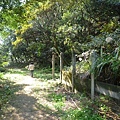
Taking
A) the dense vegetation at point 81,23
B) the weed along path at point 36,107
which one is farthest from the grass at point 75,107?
the dense vegetation at point 81,23

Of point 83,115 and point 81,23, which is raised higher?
point 81,23

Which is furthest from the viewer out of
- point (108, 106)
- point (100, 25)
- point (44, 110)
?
point (100, 25)

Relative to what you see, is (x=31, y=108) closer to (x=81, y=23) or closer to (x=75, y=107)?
(x=75, y=107)

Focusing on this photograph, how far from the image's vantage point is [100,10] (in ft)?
25.0

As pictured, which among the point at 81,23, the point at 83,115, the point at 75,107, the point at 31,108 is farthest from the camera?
the point at 81,23

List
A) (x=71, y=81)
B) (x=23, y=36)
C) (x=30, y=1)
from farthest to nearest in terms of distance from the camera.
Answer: (x=23, y=36), (x=30, y=1), (x=71, y=81)

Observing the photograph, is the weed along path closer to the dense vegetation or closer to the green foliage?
the green foliage

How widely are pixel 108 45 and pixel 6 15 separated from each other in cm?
491

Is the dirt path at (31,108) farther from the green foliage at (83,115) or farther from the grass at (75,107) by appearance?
the green foliage at (83,115)

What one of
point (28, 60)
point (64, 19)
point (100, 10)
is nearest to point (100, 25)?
point (100, 10)

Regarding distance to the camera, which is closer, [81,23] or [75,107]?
[75,107]

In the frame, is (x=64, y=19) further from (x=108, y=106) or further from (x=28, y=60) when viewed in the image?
(x=28, y=60)

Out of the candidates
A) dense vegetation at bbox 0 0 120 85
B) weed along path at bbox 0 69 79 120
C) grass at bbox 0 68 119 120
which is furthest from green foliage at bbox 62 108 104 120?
dense vegetation at bbox 0 0 120 85


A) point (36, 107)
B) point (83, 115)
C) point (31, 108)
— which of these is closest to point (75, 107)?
point (83, 115)
